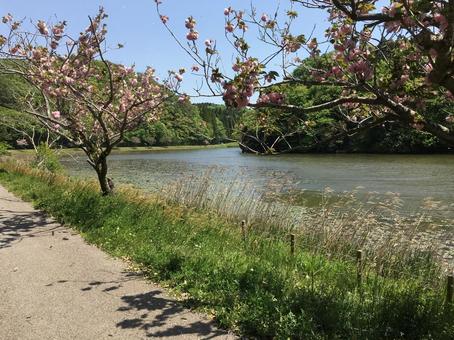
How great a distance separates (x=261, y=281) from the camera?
20.1 ft

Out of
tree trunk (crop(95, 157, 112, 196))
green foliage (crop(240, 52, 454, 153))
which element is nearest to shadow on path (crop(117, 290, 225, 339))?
green foliage (crop(240, 52, 454, 153))

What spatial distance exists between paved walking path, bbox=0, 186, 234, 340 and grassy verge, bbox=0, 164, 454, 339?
0.36 m

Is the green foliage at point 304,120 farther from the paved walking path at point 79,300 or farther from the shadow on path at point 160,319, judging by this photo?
the paved walking path at point 79,300

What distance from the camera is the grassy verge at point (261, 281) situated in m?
4.87

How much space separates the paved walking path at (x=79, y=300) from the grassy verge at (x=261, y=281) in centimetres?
36

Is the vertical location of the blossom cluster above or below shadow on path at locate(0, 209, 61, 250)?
above

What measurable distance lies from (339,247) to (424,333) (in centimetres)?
468

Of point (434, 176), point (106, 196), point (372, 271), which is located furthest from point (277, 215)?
point (434, 176)

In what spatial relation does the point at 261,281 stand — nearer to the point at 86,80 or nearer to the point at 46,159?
the point at 86,80

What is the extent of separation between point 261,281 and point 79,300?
2.33 m

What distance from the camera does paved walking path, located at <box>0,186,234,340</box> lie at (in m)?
4.93

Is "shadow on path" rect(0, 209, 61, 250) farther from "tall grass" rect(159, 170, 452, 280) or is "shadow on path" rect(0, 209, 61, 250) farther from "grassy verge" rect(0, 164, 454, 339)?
"tall grass" rect(159, 170, 452, 280)

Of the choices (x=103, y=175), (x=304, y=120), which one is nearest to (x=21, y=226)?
(x=103, y=175)

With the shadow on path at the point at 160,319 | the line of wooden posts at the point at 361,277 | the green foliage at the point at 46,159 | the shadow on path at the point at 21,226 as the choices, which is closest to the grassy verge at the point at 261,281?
the line of wooden posts at the point at 361,277
